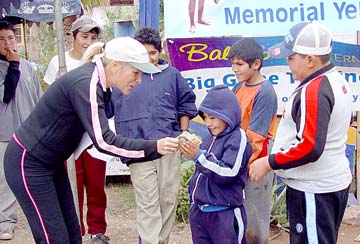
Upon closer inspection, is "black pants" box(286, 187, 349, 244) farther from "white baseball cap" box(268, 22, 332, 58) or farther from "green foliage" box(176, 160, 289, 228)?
"green foliage" box(176, 160, 289, 228)

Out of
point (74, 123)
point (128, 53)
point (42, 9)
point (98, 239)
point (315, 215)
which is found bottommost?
point (98, 239)

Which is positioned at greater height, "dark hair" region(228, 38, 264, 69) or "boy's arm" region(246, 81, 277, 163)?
"dark hair" region(228, 38, 264, 69)

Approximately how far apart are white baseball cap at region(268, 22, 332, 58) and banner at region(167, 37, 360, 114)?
7.57 ft

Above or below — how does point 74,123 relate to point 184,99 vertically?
above

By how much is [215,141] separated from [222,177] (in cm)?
29

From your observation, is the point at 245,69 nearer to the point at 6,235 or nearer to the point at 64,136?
the point at 64,136

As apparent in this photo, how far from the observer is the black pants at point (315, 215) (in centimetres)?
359

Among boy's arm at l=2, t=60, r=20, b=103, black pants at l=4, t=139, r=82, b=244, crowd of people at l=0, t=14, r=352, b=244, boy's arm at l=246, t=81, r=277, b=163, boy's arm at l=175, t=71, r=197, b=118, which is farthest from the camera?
boy's arm at l=2, t=60, r=20, b=103

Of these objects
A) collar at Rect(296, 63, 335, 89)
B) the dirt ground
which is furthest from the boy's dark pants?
the dirt ground

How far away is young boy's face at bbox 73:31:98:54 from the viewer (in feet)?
17.4

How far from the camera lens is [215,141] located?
405 cm

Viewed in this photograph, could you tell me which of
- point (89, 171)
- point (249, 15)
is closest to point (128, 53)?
point (89, 171)

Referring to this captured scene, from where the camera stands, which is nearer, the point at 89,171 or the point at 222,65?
the point at 89,171

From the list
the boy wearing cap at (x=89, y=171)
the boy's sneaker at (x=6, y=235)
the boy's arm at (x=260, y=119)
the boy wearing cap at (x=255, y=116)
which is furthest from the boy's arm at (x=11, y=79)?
the boy's arm at (x=260, y=119)
